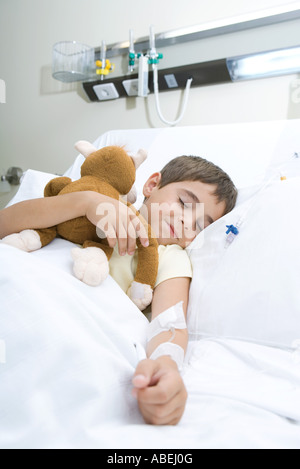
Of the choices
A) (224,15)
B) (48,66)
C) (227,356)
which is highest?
(224,15)

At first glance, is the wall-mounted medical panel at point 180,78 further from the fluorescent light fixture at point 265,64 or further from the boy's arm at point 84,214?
the boy's arm at point 84,214

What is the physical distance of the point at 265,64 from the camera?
5.02ft

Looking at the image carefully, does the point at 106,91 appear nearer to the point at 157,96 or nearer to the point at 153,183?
the point at 157,96

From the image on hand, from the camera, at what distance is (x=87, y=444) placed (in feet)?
1.20

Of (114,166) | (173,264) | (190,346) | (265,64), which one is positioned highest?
(265,64)

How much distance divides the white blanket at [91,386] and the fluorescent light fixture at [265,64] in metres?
1.33

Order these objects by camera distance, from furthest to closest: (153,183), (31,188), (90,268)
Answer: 1. (31,188)
2. (153,183)
3. (90,268)

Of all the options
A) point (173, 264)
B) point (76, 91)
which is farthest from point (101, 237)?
point (76, 91)

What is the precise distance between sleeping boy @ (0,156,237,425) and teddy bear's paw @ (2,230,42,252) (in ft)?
0.08

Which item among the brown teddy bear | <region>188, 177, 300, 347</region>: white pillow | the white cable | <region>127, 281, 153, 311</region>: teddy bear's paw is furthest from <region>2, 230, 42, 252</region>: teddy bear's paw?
the white cable

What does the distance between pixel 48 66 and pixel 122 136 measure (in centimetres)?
112

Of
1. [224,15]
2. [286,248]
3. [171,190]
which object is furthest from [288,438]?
[224,15]

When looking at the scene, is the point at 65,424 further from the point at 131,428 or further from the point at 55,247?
the point at 55,247

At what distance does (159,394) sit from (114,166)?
0.52m
